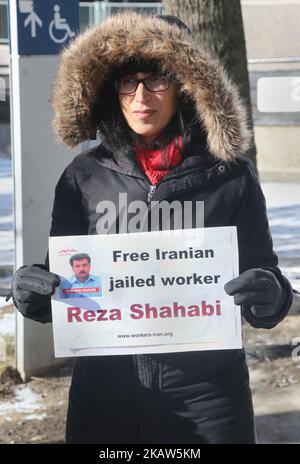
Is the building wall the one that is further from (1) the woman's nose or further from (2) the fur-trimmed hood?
(1) the woman's nose

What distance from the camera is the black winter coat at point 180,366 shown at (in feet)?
7.59

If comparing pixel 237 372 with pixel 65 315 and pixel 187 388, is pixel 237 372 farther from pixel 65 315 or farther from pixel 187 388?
pixel 65 315

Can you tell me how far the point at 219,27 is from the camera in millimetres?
5090

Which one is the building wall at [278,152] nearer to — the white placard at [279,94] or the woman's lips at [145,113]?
the white placard at [279,94]

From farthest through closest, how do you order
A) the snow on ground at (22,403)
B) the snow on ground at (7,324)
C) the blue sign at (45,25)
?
the snow on ground at (7,324), the snow on ground at (22,403), the blue sign at (45,25)

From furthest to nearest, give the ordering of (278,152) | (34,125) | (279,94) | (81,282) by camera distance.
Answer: (278,152) < (279,94) < (34,125) < (81,282)

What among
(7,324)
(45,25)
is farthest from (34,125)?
(7,324)

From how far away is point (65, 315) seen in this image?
2.34 m

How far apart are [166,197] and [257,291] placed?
0.35 m

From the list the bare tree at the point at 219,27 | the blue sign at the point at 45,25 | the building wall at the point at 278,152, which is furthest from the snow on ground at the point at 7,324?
the building wall at the point at 278,152

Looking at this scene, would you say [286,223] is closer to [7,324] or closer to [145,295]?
[7,324]

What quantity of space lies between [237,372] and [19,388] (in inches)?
94.3
